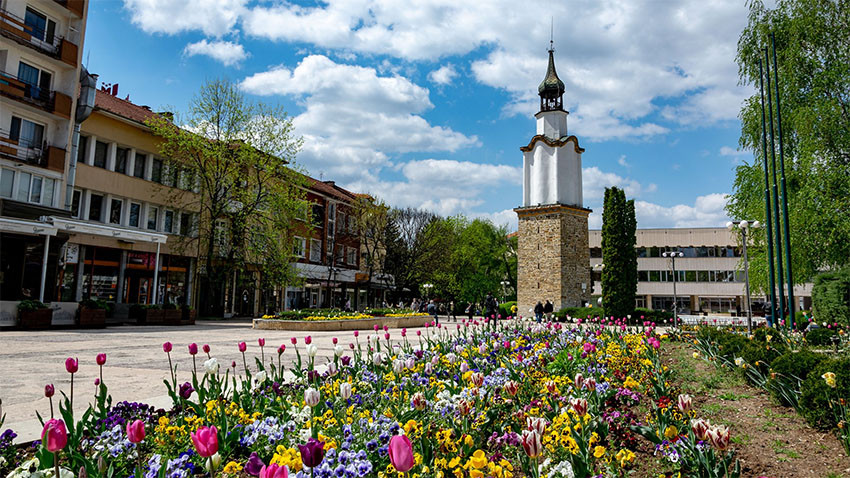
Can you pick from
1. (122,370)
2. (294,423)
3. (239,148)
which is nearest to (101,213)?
(239,148)

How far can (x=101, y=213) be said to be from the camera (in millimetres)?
27656

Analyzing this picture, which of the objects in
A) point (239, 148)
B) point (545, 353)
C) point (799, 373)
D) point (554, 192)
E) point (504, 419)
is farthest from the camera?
point (554, 192)

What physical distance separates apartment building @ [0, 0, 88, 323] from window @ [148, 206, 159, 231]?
641 cm

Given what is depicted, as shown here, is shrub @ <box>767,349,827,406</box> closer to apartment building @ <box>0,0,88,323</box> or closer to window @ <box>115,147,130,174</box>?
apartment building @ <box>0,0,88,323</box>

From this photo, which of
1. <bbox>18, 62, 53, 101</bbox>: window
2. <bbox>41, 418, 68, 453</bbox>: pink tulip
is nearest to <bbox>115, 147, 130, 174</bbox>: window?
<bbox>18, 62, 53, 101</bbox>: window

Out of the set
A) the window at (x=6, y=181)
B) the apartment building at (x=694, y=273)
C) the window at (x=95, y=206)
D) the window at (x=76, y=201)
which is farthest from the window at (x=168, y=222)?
the apartment building at (x=694, y=273)

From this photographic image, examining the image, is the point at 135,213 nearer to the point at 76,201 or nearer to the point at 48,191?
the point at 76,201

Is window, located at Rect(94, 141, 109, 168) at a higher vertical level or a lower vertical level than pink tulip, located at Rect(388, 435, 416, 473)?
higher

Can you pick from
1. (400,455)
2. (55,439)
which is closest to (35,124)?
(55,439)

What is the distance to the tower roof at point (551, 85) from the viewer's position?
41.3 m

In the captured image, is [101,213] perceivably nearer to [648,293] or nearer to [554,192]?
[554,192]

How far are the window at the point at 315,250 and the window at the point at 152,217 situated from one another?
14789 mm

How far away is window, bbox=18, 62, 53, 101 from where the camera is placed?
22859mm

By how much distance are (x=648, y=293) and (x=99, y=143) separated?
58858mm
